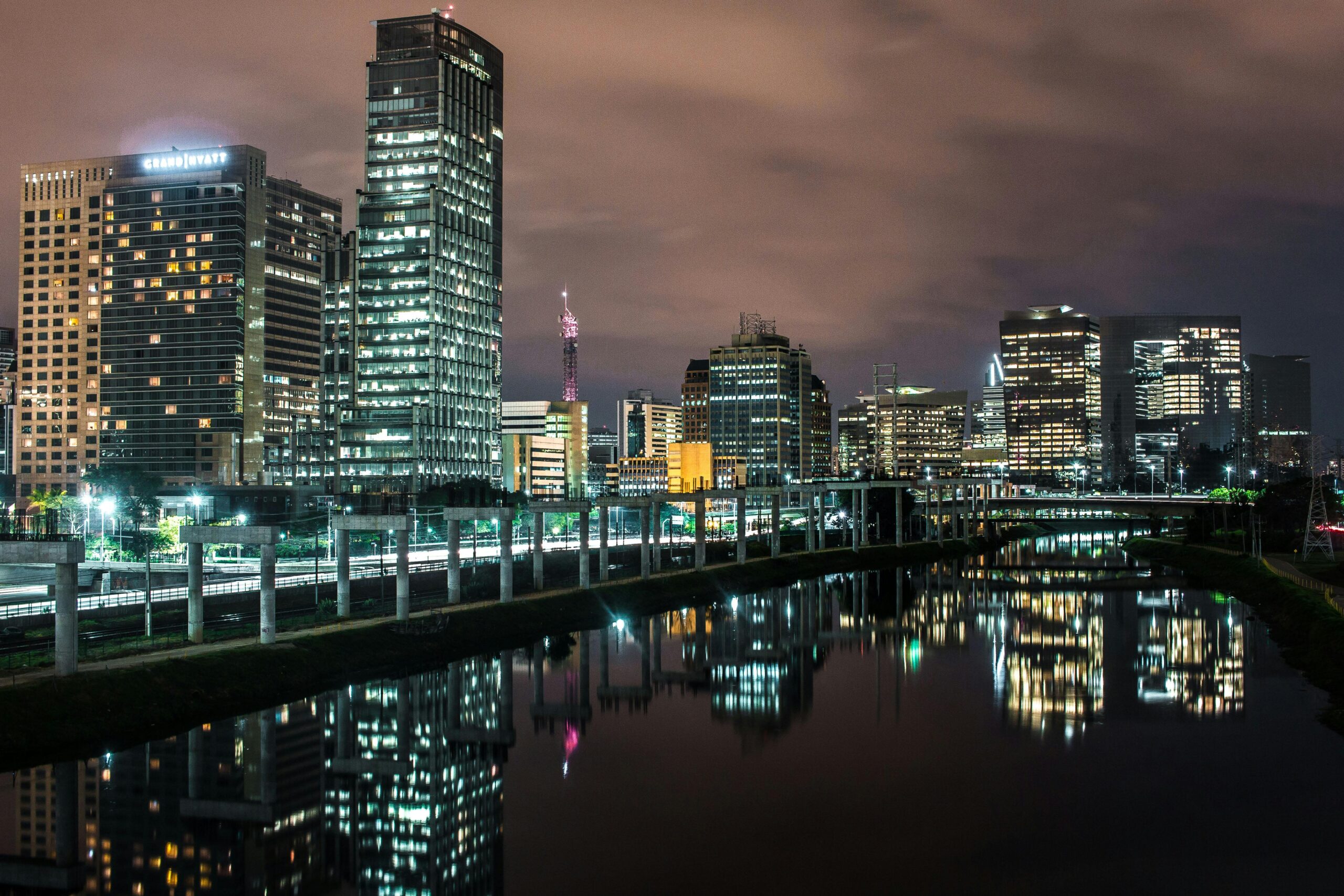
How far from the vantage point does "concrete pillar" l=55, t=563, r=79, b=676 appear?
4575cm

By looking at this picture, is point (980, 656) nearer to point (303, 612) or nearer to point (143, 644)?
point (303, 612)

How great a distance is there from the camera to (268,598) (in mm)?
57094

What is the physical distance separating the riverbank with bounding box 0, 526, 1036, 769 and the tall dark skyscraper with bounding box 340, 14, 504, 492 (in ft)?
327

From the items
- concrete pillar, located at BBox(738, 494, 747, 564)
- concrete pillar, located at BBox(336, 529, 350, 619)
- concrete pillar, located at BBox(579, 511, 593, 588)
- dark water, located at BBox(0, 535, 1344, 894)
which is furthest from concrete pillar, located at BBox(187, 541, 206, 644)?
concrete pillar, located at BBox(738, 494, 747, 564)

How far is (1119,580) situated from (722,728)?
83.5 m

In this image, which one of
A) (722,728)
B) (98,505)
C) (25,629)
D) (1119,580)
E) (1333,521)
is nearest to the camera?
(722,728)

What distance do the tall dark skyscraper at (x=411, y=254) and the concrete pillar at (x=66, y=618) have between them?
5347 inches

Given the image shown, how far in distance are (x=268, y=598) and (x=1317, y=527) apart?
10552 centimetres

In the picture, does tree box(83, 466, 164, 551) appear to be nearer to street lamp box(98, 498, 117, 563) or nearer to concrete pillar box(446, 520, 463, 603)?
street lamp box(98, 498, 117, 563)

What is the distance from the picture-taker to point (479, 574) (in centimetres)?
9412

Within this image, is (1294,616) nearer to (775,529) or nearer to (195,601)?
(775,529)

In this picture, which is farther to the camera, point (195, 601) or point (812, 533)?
point (812, 533)

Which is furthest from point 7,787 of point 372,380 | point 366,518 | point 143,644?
point 372,380

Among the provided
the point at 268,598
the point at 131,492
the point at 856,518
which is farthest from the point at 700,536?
the point at 131,492
